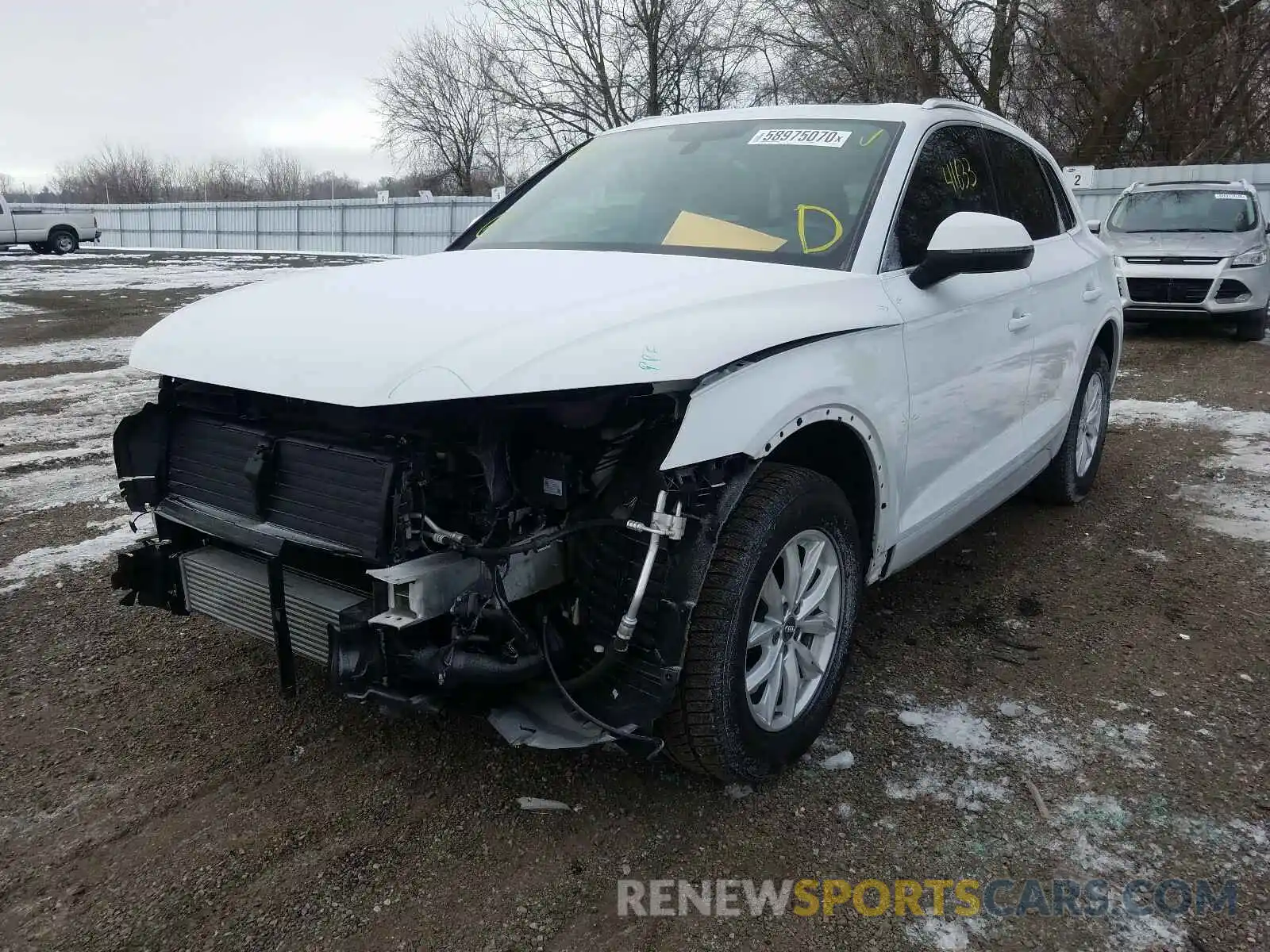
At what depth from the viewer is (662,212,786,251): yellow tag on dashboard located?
118 inches

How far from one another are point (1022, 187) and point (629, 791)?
3169 mm

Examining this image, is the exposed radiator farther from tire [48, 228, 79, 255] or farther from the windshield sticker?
tire [48, 228, 79, 255]

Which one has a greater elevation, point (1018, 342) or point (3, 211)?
point (3, 211)

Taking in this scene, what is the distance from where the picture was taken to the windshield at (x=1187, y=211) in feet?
37.6

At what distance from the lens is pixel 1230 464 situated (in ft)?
19.5

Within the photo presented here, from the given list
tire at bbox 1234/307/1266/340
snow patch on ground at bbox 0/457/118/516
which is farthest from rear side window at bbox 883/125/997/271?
tire at bbox 1234/307/1266/340

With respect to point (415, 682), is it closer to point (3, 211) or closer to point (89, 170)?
point (3, 211)

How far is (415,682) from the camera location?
2225mm

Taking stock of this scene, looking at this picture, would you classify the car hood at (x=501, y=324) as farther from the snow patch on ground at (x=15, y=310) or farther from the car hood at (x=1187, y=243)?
the snow patch on ground at (x=15, y=310)

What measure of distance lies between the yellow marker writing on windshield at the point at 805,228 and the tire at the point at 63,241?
115 ft

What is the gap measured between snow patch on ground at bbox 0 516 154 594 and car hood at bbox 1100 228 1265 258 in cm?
1025

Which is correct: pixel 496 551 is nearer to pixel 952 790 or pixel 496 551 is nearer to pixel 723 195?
pixel 952 790

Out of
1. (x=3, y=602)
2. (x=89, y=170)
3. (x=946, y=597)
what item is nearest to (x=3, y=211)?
(x=3, y=602)

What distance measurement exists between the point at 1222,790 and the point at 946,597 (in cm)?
143
